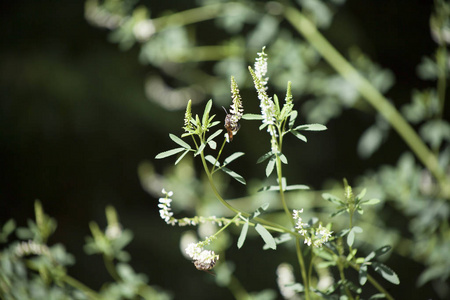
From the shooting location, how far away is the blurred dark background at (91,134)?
1.29 meters

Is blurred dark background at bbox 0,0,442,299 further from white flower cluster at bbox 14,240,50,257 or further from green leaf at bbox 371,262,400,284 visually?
green leaf at bbox 371,262,400,284

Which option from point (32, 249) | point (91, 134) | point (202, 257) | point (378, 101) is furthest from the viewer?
point (91, 134)

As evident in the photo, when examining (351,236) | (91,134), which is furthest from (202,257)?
(91,134)

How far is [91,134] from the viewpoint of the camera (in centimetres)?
141

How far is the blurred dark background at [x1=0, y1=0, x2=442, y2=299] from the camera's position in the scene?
4.22 feet

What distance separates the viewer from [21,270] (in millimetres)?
517

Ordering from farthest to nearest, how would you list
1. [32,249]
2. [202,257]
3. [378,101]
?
1. [378,101]
2. [32,249]
3. [202,257]

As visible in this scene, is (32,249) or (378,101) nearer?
(32,249)

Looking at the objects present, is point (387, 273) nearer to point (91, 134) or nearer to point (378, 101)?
point (378, 101)

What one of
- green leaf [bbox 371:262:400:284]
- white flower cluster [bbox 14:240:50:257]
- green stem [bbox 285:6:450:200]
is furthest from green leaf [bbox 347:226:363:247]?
green stem [bbox 285:6:450:200]

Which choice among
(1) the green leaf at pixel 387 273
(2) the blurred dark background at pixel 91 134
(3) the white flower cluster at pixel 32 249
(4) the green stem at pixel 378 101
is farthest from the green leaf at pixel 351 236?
(2) the blurred dark background at pixel 91 134

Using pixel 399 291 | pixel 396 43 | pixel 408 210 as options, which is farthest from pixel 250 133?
pixel 408 210

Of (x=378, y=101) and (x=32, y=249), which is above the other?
(x=378, y=101)

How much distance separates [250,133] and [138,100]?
0.35 meters
